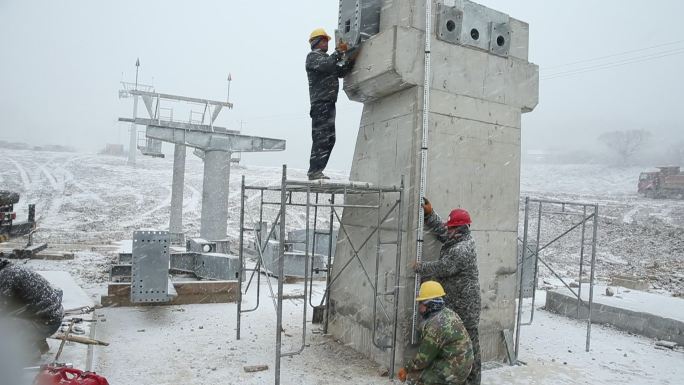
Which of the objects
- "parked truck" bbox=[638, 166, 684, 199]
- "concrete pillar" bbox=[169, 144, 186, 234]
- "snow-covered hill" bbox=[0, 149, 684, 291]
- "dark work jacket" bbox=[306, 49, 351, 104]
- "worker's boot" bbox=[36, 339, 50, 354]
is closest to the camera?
"worker's boot" bbox=[36, 339, 50, 354]

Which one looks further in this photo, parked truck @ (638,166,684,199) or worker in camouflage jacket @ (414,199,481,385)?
parked truck @ (638,166,684,199)

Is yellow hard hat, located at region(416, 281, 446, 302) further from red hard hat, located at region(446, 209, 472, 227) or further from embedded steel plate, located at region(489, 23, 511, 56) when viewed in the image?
embedded steel plate, located at region(489, 23, 511, 56)

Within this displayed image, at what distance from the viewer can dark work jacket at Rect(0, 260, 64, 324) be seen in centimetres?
445

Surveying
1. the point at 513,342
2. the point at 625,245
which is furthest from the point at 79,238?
the point at 625,245

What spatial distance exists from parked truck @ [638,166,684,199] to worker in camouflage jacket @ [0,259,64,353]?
1640 inches

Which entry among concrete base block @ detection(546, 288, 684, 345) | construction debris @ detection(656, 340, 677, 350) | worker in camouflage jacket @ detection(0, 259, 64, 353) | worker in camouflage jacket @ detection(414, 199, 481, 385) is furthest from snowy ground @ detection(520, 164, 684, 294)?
worker in camouflage jacket @ detection(0, 259, 64, 353)

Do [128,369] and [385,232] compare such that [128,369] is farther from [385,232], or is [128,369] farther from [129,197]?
[129,197]

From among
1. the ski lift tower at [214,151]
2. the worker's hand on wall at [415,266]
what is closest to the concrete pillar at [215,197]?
the ski lift tower at [214,151]

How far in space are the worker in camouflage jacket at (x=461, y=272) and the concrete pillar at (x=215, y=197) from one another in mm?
12323

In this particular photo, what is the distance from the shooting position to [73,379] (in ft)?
10.9

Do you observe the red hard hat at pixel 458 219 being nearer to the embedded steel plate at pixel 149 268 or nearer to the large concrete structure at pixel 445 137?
the large concrete structure at pixel 445 137

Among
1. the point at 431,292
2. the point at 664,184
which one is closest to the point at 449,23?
the point at 431,292

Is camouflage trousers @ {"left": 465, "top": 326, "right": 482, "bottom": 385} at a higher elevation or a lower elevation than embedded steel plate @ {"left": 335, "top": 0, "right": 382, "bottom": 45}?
lower

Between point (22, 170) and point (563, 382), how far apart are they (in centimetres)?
4020
